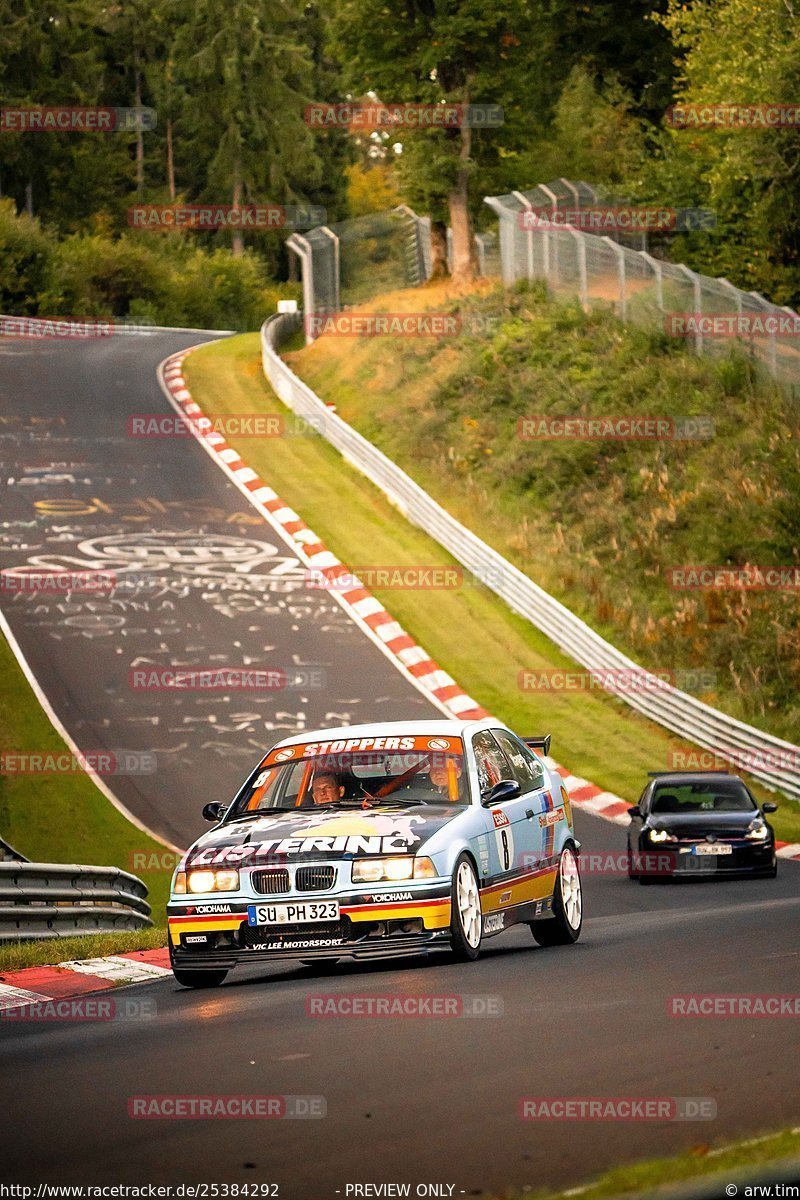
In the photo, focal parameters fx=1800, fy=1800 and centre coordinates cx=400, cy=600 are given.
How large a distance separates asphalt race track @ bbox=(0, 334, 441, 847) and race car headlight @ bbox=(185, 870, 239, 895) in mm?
9210

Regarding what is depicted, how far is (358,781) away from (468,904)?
1302 millimetres

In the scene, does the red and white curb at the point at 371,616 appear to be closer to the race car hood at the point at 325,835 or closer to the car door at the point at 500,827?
the car door at the point at 500,827

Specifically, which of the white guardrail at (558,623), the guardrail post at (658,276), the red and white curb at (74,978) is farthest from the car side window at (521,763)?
the guardrail post at (658,276)

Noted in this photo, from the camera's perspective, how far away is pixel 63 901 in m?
13.2

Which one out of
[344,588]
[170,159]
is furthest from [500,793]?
[170,159]

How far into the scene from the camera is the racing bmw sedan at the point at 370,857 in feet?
33.5

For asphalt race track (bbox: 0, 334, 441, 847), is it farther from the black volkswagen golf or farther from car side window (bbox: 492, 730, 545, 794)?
car side window (bbox: 492, 730, 545, 794)

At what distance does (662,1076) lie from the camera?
21.6ft

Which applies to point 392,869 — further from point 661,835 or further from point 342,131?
point 342,131

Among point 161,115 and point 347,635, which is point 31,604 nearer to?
point 347,635

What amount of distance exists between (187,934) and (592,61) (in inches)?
1917

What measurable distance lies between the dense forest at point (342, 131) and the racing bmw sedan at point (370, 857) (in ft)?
91.8

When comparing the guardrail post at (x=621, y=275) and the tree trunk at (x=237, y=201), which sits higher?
the guardrail post at (x=621, y=275)

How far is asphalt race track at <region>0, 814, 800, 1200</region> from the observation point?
544cm
